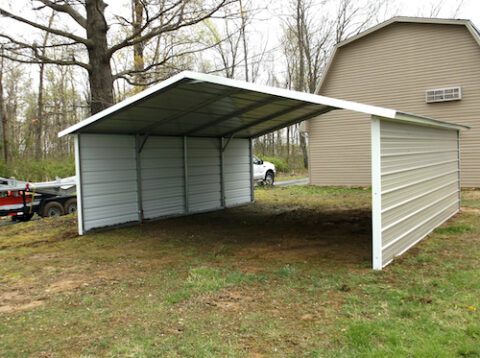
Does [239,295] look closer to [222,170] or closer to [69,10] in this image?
[222,170]

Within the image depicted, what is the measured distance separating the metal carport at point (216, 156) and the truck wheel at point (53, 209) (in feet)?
9.76

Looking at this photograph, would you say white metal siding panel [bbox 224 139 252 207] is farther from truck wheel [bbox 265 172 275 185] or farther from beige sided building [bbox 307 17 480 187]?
truck wheel [bbox 265 172 275 185]

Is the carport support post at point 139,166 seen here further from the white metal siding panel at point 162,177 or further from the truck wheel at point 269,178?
the truck wheel at point 269,178

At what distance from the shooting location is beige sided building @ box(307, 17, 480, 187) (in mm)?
12938

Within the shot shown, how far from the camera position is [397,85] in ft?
47.0

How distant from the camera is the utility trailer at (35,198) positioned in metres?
9.81

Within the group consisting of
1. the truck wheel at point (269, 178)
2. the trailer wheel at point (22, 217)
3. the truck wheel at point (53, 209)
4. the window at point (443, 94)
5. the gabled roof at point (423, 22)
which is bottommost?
the trailer wheel at point (22, 217)

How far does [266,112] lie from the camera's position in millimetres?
8883

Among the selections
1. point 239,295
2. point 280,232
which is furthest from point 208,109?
point 239,295

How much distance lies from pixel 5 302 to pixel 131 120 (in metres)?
4.54

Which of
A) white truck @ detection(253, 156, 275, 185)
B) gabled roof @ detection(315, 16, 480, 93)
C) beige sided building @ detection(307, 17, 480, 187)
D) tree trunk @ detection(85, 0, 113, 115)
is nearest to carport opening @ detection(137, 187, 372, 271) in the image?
tree trunk @ detection(85, 0, 113, 115)

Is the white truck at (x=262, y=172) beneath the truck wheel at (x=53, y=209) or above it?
above

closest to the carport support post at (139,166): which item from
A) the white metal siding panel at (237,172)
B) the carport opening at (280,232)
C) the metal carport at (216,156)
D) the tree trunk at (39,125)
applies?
the metal carport at (216,156)

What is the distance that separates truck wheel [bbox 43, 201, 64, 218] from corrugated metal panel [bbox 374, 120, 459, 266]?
9203 mm
